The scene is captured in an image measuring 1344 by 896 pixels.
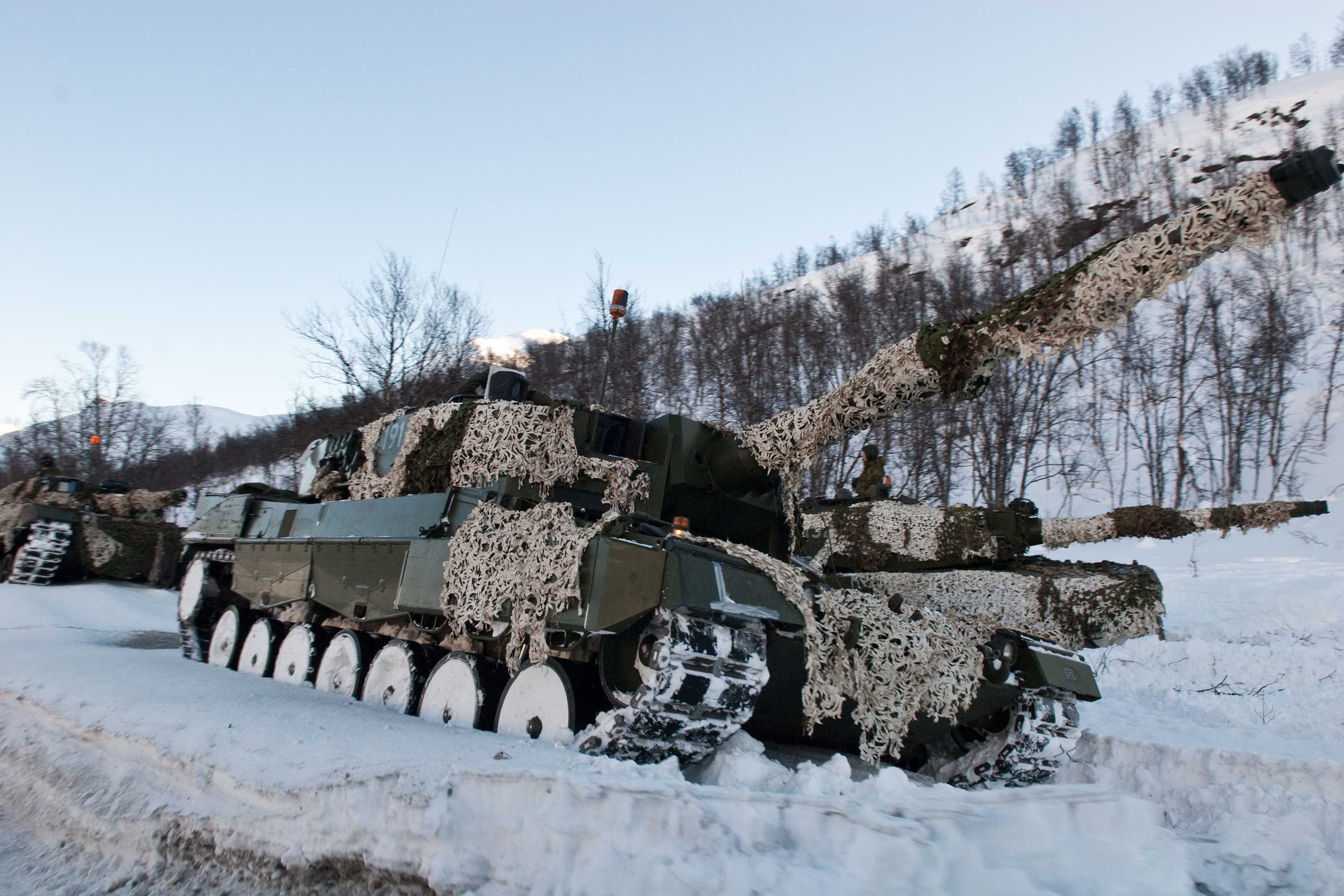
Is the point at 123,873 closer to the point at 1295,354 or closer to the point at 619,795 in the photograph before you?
the point at 619,795

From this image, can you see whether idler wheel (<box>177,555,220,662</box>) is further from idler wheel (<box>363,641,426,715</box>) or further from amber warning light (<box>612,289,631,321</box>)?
amber warning light (<box>612,289,631,321</box>)

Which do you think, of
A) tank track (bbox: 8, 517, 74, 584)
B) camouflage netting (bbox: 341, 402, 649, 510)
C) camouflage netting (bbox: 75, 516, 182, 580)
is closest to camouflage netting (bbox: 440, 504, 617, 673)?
camouflage netting (bbox: 341, 402, 649, 510)

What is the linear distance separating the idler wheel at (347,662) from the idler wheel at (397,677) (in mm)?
156

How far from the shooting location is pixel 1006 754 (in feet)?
17.0

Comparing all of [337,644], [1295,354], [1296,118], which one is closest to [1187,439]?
[1295,354]

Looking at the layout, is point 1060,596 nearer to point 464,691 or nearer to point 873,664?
point 873,664

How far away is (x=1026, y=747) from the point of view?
511 cm

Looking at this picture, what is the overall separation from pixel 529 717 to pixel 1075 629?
850cm

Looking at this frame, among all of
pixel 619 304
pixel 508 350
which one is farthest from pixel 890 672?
pixel 508 350

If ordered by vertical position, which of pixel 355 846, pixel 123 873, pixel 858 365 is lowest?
pixel 123 873

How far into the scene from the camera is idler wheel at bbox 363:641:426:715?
18.8 feet

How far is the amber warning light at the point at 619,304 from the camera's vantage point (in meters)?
6.06

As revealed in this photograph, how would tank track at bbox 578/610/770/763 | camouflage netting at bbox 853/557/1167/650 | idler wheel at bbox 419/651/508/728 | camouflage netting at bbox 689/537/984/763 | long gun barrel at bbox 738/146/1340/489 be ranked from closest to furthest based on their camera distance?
long gun barrel at bbox 738/146/1340/489, tank track at bbox 578/610/770/763, camouflage netting at bbox 689/537/984/763, idler wheel at bbox 419/651/508/728, camouflage netting at bbox 853/557/1167/650

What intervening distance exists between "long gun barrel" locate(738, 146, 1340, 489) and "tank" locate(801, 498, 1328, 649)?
6.08 meters
